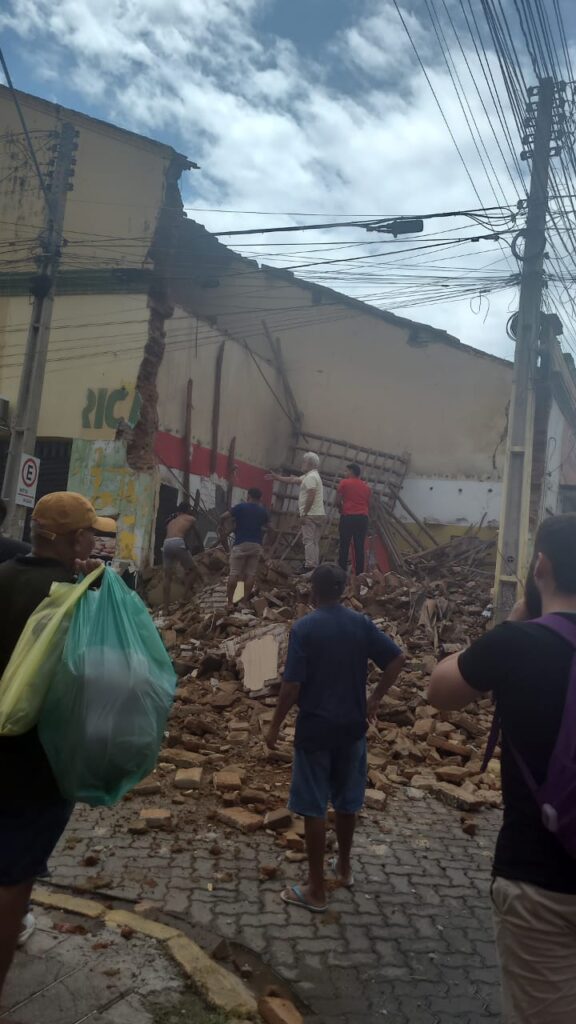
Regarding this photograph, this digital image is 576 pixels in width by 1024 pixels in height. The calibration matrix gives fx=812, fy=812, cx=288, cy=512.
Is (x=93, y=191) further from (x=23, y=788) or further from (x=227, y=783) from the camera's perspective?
(x=23, y=788)

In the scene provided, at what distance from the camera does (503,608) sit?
37.1ft

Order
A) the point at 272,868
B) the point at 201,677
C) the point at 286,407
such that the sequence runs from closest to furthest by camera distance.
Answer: the point at 272,868, the point at 201,677, the point at 286,407

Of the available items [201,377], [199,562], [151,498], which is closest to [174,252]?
[201,377]

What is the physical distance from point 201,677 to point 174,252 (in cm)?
1077

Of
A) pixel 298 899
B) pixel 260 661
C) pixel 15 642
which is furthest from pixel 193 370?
pixel 15 642

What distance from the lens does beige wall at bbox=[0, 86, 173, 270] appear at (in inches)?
668

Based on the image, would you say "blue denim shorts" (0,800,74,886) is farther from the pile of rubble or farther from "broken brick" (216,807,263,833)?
"broken brick" (216,807,263,833)

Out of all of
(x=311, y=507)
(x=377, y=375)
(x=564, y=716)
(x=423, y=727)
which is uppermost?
(x=377, y=375)

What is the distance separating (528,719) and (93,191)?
17685 mm

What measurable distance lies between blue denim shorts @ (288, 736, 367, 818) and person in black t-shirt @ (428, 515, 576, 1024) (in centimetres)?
220

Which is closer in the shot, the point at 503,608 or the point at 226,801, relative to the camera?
the point at 226,801

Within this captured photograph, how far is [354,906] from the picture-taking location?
4379 mm

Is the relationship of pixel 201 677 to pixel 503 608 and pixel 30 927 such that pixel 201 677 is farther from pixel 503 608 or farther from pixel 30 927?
pixel 30 927

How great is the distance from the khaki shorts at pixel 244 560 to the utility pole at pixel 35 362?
306 centimetres
